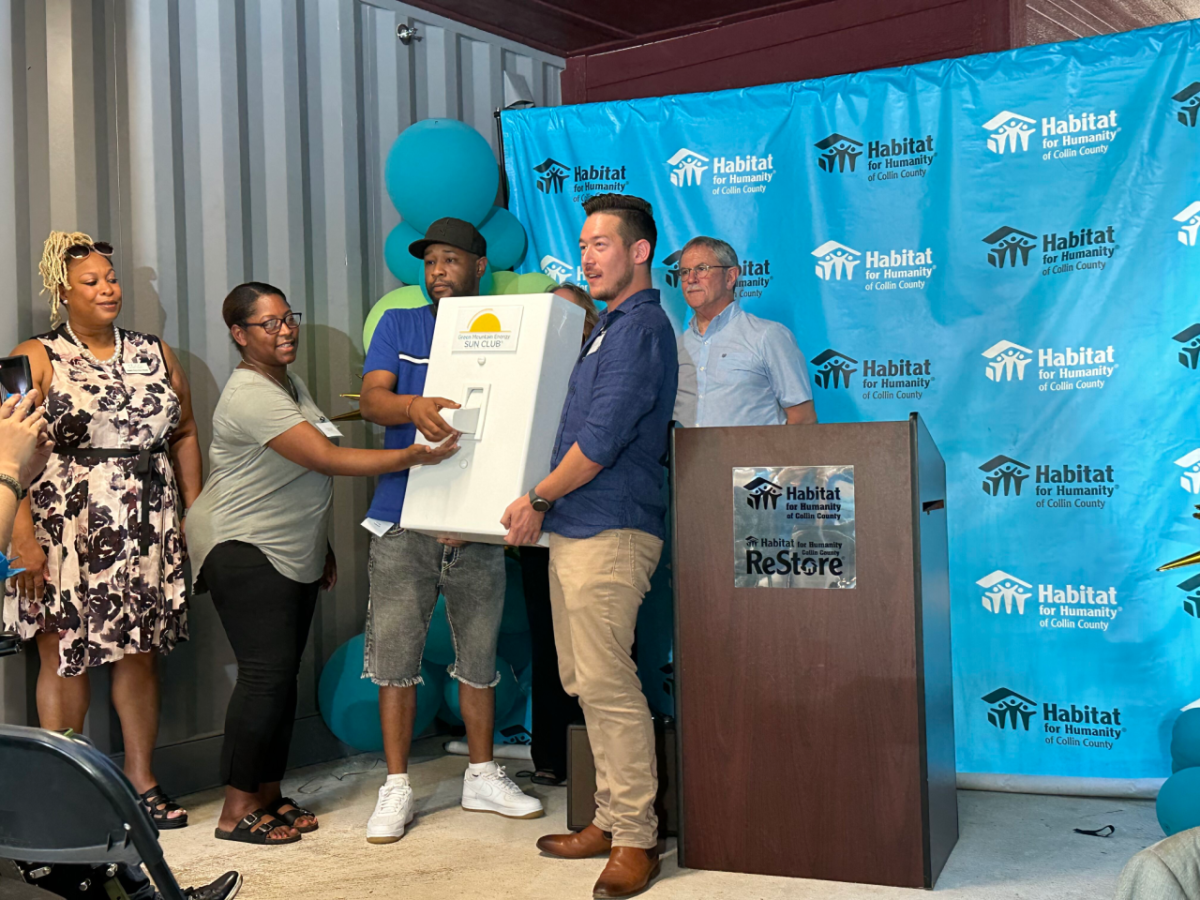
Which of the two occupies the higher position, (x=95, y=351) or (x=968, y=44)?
(x=968, y=44)

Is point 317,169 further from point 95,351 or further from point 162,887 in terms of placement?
point 162,887

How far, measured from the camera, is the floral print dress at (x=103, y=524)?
9.86 ft

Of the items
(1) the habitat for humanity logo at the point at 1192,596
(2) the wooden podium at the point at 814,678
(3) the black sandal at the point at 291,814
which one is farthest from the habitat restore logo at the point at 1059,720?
(3) the black sandal at the point at 291,814

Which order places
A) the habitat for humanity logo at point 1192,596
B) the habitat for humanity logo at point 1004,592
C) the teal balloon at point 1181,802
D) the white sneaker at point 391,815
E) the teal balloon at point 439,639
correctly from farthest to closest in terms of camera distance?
the teal balloon at point 439,639 < the habitat for humanity logo at point 1004,592 < the habitat for humanity logo at point 1192,596 < the white sneaker at point 391,815 < the teal balloon at point 1181,802

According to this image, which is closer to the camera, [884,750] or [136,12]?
[884,750]

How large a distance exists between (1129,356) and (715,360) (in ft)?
4.28

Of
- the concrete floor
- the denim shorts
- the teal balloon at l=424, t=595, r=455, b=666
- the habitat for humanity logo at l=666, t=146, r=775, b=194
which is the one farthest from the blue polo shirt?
the habitat for humanity logo at l=666, t=146, r=775, b=194

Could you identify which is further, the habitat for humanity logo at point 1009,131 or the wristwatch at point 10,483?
the habitat for humanity logo at point 1009,131

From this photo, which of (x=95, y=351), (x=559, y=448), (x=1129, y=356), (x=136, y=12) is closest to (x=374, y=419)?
(x=559, y=448)

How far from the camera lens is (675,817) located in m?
2.86

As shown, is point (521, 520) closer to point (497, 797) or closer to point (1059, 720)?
point (497, 797)

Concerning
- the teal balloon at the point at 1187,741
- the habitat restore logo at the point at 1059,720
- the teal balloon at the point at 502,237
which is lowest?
the habitat restore logo at the point at 1059,720

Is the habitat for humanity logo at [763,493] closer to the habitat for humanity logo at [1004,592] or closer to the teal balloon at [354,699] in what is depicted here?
the habitat for humanity logo at [1004,592]

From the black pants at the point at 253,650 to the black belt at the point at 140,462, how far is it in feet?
0.72
